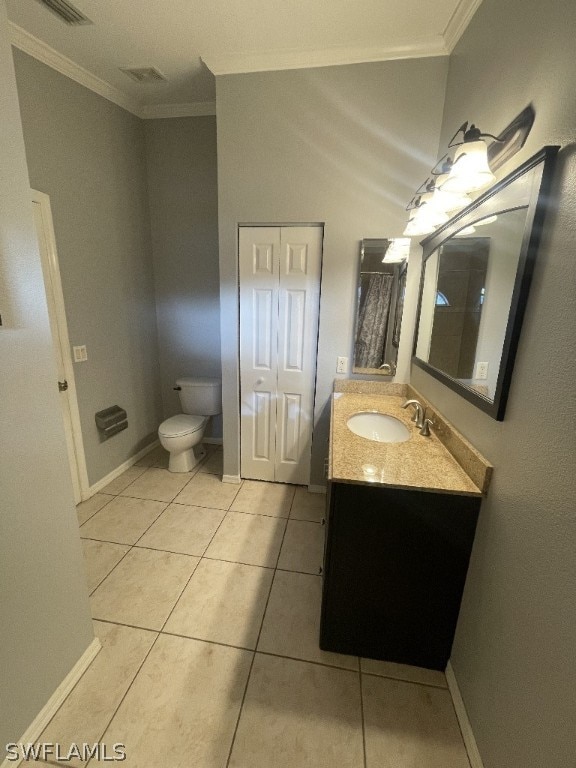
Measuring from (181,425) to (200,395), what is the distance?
0.33 meters

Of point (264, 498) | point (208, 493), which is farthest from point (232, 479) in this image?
point (264, 498)

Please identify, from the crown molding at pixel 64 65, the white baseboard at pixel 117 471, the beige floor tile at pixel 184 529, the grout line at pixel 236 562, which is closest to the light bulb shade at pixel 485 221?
the grout line at pixel 236 562

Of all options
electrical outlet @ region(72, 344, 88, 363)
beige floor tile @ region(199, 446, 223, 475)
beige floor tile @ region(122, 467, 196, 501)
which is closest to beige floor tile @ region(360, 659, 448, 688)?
beige floor tile @ region(122, 467, 196, 501)

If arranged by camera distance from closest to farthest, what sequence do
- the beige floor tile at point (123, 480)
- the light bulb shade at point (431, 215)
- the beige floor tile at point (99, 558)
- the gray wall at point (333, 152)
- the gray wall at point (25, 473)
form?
the gray wall at point (25, 473)
the light bulb shade at point (431, 215)
the beige floor tile at point (99, 558)
the gray wall at point (333, 152)
the beige floor tile at point (123, 480)

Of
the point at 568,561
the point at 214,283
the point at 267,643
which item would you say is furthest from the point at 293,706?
the point at 214,283

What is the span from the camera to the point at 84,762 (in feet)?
3.49

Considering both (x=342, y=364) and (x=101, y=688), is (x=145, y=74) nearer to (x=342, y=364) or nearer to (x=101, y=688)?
(x=342, y=364)

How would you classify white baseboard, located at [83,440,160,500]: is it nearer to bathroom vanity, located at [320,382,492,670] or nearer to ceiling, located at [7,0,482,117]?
bathroom vanity, located at [320,382,492,670]

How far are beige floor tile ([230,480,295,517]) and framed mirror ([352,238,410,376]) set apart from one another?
1.12m

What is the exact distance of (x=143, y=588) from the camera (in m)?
1.71

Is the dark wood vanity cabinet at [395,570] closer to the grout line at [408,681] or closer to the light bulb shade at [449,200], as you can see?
the grout line at [408,681]

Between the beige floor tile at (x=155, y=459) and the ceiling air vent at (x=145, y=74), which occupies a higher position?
the ceiling air vent at (x=145, y=74)

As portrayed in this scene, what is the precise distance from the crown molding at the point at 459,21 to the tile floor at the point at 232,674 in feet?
9.44

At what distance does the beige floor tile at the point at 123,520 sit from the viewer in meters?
2.08
